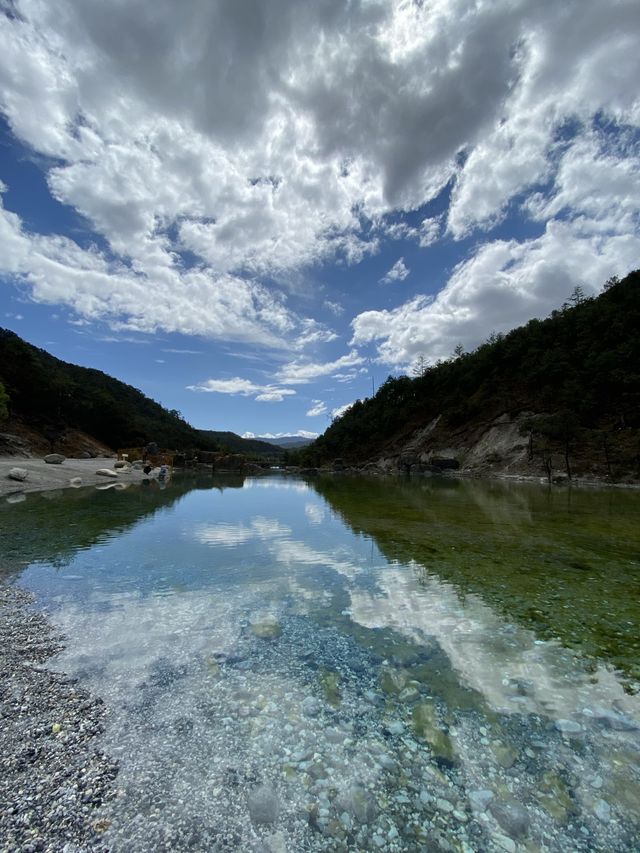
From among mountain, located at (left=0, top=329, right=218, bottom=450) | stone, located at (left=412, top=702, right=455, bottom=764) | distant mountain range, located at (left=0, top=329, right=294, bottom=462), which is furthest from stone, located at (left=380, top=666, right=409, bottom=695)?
mountain, located at (left=0, top=329, right=218, bottom=450)

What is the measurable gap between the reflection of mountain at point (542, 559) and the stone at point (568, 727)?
71.2 inches

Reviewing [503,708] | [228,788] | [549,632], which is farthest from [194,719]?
[549,632]

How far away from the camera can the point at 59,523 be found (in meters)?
17.7

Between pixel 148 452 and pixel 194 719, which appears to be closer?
pixel 194 719

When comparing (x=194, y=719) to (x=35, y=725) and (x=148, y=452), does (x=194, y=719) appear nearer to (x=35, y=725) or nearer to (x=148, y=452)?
(x=35, y=725)

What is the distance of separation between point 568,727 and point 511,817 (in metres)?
1.78

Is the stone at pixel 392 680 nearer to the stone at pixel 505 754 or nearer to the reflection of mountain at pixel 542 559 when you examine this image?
the stone at pixel 505 754

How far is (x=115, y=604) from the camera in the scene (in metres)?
8.54

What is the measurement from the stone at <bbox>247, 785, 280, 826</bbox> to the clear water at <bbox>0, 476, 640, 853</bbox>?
0.06 feet

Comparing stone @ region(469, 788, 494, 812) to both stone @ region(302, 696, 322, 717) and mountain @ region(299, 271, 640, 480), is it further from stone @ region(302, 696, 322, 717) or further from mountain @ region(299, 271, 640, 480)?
mountain @ region(299, 271, 640, 480)

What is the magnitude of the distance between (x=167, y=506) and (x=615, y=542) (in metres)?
23.8

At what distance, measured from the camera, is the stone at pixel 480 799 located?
11.7ft

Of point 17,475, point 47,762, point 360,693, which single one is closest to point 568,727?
point 360,693

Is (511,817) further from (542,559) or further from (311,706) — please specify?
(542,559)
